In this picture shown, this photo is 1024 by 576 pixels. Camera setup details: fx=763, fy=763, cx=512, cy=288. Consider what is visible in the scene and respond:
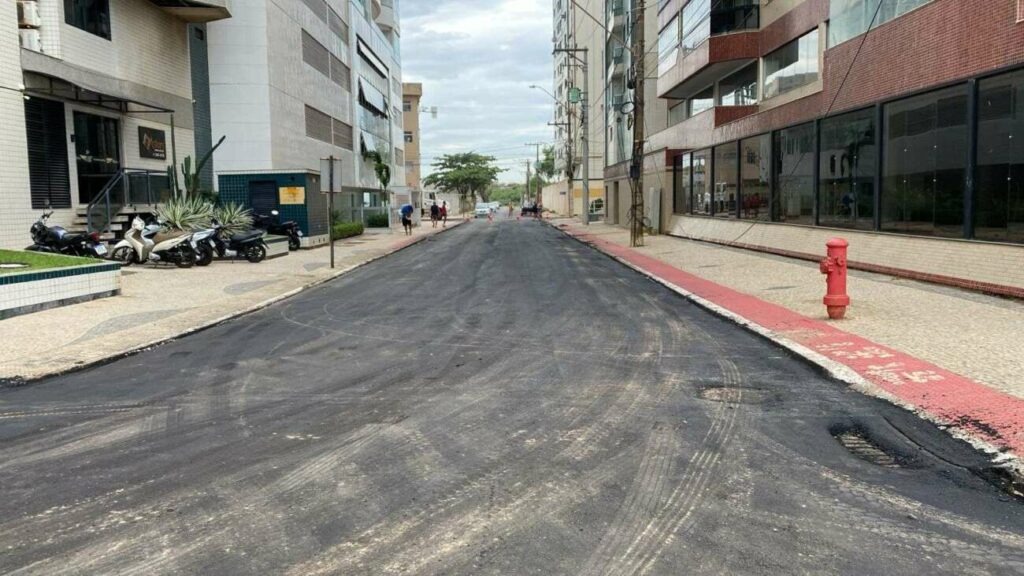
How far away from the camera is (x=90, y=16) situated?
21047 millimetres

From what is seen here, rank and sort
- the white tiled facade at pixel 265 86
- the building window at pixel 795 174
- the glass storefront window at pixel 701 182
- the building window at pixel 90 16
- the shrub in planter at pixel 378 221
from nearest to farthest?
1. the building window at pixel 90 16
2. the building window at pixel 795 174
3. the white tiled facade at pixel 265 86
4. the glass storefront window at pixel 701 182
5. the shrub in planter at pixel 378 221

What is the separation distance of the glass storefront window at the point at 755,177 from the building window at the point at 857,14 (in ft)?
15.5

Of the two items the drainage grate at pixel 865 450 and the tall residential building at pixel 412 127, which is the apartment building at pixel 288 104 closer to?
the drainage grate at pixel 865 450

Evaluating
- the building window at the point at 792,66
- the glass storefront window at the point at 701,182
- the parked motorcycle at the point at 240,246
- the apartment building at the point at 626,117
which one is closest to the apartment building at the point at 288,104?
the parked motorcycle at the point at 240,246

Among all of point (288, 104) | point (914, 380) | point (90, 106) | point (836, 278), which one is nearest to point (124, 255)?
point (90, 106)

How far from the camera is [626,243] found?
30.2 m

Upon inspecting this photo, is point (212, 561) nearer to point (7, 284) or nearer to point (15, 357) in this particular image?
point (15, 357)

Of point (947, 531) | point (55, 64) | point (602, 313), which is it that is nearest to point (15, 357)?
point (602, 313)

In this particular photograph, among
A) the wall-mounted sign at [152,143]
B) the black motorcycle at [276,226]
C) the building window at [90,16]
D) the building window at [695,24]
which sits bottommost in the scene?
the black motorcycle at [276,226]

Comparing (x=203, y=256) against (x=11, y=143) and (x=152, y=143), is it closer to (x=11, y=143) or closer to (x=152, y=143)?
(x=11, y=143)

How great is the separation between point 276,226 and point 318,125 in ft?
41.6

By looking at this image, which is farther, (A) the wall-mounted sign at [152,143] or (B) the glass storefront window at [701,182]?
(B) the glass storefront window at [701,182]

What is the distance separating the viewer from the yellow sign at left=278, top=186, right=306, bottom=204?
2717 cm

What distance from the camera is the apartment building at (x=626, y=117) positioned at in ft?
120
